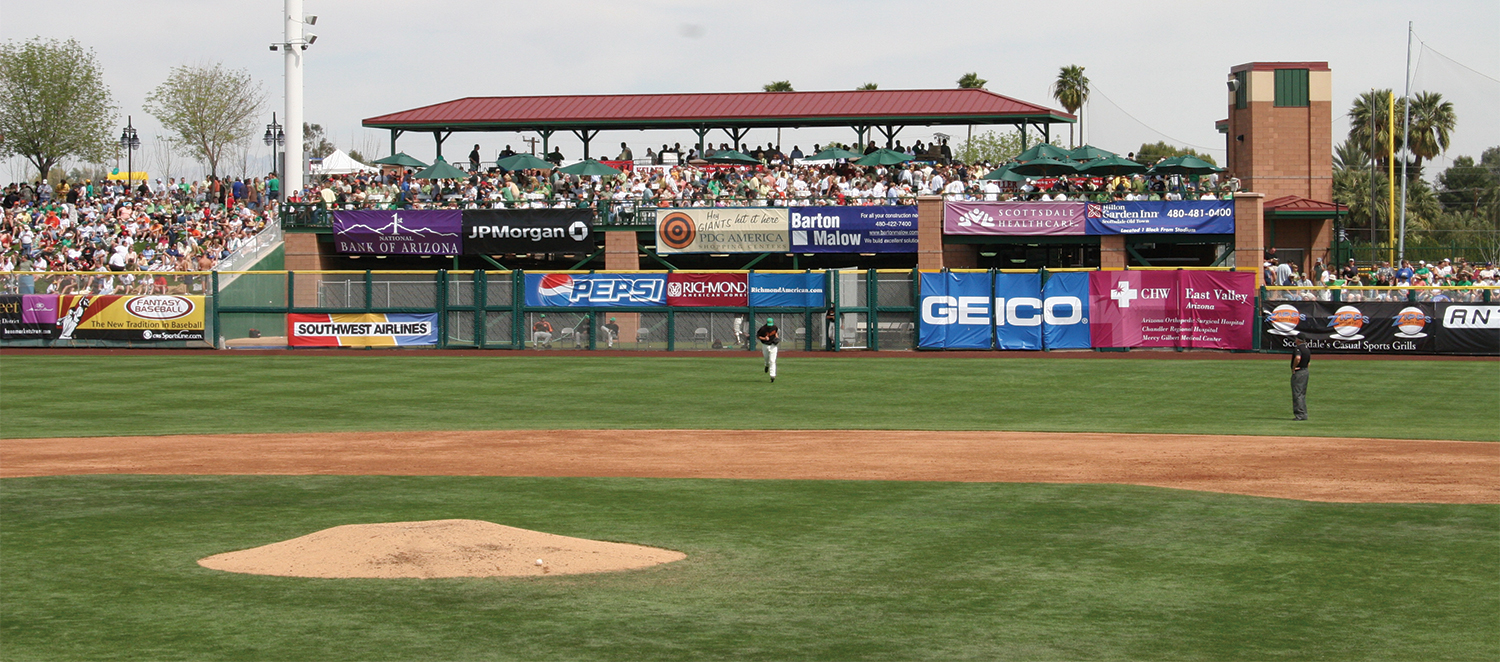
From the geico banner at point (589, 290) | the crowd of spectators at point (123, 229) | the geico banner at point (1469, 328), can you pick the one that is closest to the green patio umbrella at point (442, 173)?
the crowd of spectators at point (123, 229)

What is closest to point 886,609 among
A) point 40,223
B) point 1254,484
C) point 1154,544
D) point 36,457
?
point 1154,544

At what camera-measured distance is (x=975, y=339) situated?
35219 mm

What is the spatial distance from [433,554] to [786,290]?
26650 millimetres

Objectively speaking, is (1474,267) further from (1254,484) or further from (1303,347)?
(1254,484)

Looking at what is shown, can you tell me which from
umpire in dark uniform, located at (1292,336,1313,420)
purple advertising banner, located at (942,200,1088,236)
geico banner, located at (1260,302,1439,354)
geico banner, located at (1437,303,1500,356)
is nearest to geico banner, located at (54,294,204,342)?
purple advertising banner, located at (942,200,1088,236)

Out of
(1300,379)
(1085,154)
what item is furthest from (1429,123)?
(1300,379)

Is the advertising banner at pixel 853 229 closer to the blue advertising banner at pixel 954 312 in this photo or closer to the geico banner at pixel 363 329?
the blue advertising banner at pixel 954 312

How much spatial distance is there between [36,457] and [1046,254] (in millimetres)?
35212

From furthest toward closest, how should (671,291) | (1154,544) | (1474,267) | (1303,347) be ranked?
1. (1474,267)
2. (671,291)
3. (1303,347)
4. (1154,544)

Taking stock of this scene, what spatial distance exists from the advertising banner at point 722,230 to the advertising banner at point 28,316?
1912 centimetres

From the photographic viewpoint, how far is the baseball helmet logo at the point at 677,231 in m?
44.8

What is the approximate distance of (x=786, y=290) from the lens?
36.1 m

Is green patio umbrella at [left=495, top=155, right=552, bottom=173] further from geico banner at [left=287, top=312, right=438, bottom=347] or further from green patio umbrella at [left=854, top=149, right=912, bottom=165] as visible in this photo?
green patio umbrella at [left=854, top=149, right=912, bottom=165]

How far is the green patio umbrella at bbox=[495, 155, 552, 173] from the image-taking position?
149ft
